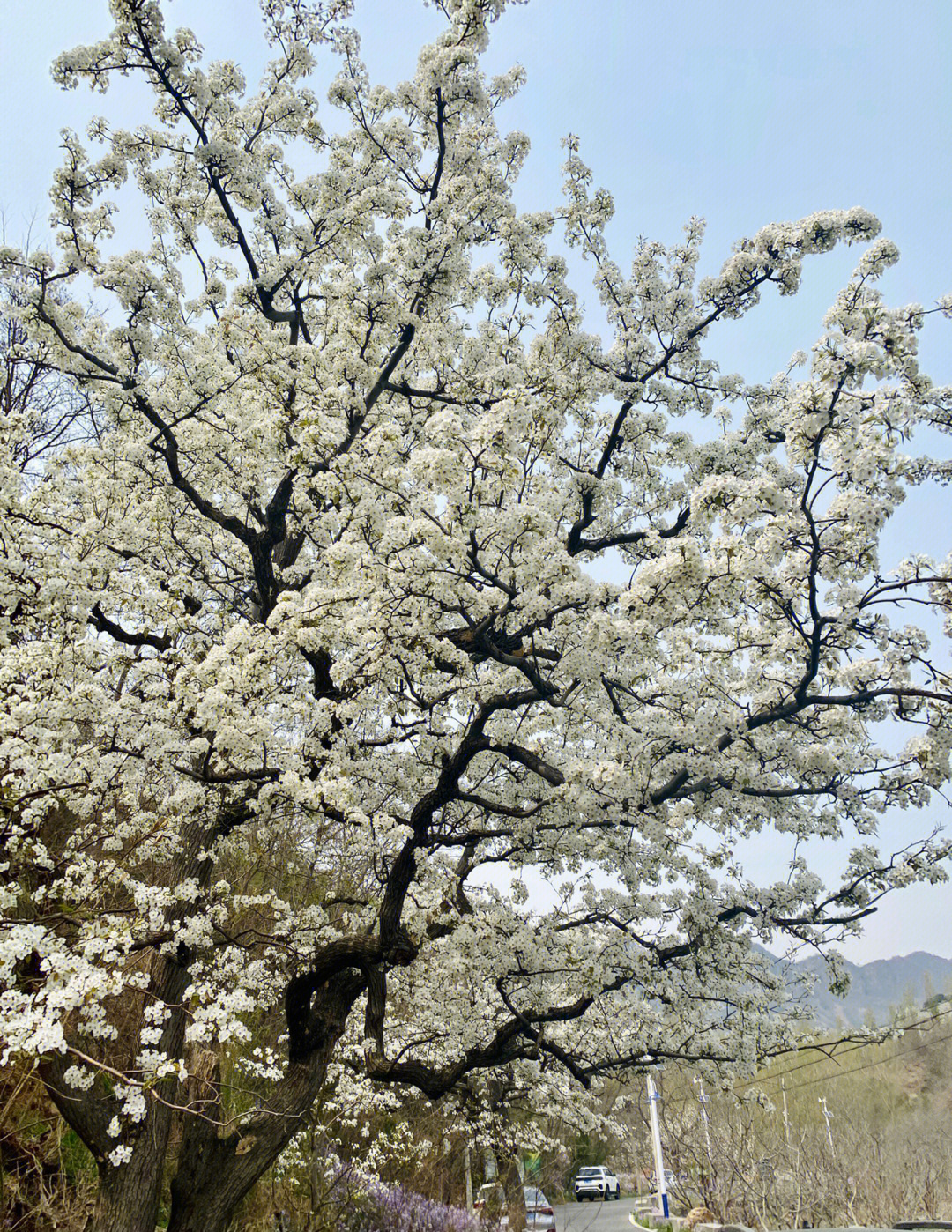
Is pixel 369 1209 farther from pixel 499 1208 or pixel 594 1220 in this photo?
pixel 594 1220

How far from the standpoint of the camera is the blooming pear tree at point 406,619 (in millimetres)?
6105

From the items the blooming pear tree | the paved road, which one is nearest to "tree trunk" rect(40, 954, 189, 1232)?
the blooming pear tree

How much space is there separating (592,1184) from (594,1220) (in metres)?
20.4

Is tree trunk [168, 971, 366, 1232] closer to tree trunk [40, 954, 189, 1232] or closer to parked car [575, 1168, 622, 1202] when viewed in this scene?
tree trunk [40, 954, 189, 1232]

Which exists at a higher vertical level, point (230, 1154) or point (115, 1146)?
point (115, 1146)

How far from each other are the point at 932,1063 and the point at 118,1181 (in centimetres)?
6331

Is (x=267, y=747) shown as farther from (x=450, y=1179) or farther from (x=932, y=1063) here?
(x=932, y=1063)

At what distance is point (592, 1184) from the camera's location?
36062 mm

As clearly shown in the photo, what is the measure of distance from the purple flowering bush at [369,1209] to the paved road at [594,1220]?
297 inches

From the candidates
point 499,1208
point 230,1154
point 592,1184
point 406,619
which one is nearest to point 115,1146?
point 230,1154

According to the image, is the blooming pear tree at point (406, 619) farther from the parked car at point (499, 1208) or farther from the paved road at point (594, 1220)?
the paved road at point (594, 1220)

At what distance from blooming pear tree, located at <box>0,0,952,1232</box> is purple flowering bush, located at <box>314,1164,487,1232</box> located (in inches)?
110

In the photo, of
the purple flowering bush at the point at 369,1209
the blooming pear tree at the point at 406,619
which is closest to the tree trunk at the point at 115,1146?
the blooming pear tree at the point at 406,619

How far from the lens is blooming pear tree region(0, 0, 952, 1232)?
6105 millimetres
